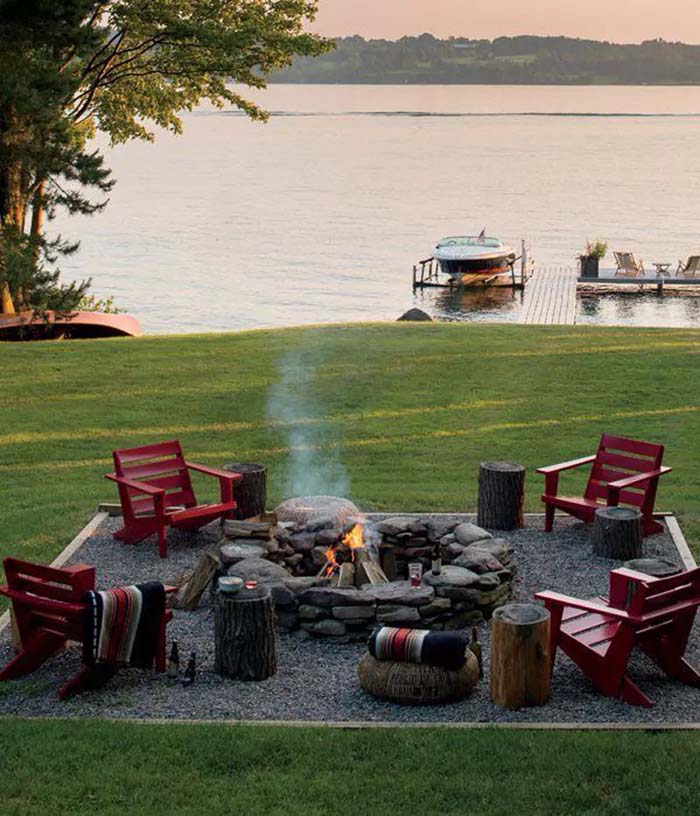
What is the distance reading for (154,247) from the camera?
85.2m

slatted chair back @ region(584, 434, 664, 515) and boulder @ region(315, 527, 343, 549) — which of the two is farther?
slatted chair back @ region(584, 434, 664, 515)

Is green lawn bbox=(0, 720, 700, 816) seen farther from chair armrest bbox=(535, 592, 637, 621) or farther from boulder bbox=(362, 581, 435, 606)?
boulder bbox=(362, 581, 435, 606)

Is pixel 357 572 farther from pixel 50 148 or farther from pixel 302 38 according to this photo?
pixel 302 38

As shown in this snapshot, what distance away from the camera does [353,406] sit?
1864 cm

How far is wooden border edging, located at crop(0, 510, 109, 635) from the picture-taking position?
36.2ft

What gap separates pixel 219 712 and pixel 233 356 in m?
14.4

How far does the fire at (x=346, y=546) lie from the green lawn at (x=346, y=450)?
242 centimetres

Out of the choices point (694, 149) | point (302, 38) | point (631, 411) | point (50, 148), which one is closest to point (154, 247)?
point (302, 38)

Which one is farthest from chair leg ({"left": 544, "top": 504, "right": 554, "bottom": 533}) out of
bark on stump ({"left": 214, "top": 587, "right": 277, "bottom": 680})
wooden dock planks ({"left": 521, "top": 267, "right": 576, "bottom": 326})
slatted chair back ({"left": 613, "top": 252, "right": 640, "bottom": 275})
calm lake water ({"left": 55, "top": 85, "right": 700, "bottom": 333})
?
slatted chair back ({"left": 613, "top": 252, "right": 640, "bottom": 275})

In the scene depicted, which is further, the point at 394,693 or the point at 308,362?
the point at 308,362

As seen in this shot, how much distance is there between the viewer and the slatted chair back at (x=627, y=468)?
1173cm

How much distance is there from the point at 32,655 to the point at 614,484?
5571 millimetres

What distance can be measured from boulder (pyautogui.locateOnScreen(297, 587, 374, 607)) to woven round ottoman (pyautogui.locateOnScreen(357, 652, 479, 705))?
1088 millimetres

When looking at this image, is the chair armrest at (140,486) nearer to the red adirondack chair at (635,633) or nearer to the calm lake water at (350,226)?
the red adirondack chair at (635,633)
